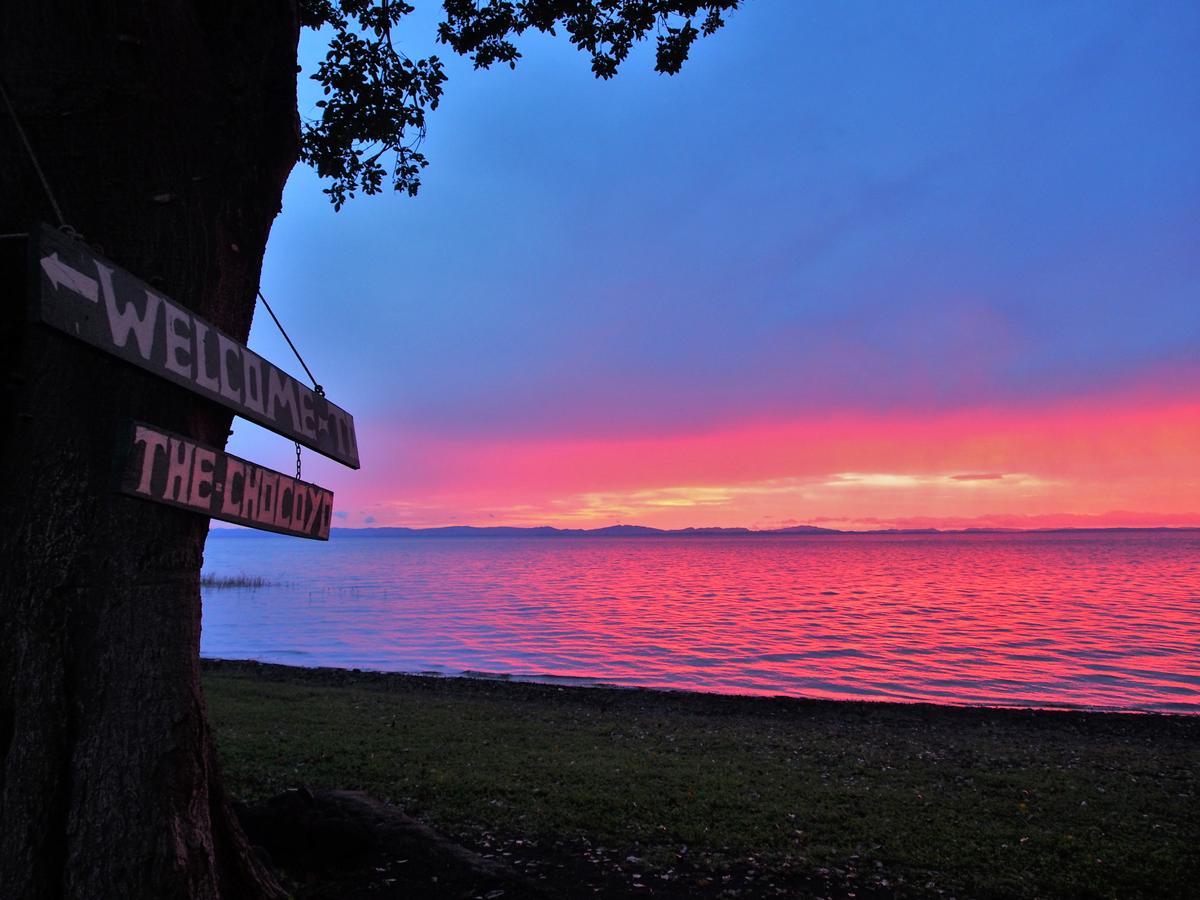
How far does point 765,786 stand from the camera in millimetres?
8789

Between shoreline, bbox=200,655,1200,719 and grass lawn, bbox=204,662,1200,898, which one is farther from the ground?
grass lawn, bbox=204,662,1200,898

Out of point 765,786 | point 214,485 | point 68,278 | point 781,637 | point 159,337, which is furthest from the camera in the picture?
point 781,637

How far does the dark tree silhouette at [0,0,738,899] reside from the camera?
11.1 feet

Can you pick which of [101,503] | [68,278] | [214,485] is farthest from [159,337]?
[101,503]

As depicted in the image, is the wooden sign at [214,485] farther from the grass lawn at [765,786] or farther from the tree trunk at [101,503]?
the grass lawn at [765,786]

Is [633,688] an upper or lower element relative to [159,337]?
lower

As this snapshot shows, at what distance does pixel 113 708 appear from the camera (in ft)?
11.3

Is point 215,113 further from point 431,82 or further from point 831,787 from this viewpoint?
point 831,787

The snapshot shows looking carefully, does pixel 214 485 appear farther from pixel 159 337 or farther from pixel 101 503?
pixel 159 337

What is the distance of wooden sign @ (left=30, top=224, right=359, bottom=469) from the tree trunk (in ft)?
1.19

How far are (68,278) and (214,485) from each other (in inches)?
44.1

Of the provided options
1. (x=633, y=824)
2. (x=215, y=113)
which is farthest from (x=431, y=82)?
(x=633, y=824)

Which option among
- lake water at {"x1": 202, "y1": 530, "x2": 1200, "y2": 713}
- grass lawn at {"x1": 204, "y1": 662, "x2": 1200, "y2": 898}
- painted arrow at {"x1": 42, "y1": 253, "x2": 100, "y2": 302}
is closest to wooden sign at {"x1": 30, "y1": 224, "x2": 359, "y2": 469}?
painted arrow at {"x1": 42, "y1": 253, "x2": 100, "y2": 302}

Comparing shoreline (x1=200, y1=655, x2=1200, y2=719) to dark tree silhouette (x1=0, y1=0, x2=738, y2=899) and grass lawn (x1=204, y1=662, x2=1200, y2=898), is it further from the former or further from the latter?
Answer: dark tree silhouette (x1=0, y1=0, x2=738, y2=899)
